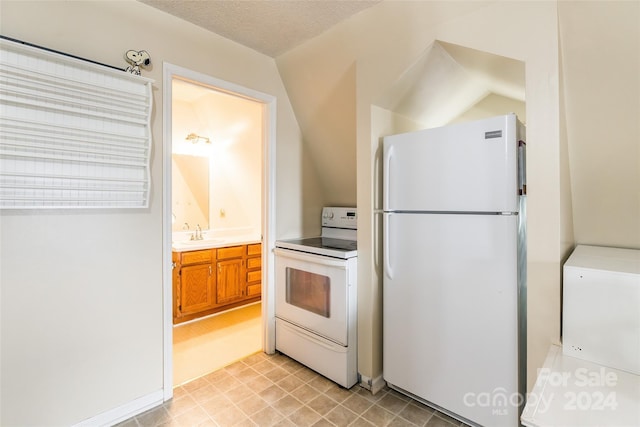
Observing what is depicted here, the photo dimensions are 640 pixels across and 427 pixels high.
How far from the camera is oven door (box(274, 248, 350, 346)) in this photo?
2.14m

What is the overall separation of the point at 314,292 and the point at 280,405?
0.77 metres

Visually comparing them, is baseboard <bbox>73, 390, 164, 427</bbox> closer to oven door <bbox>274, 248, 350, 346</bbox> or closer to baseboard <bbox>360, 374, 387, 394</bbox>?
oven door <bbox>274, 248, 350, 346</bbox>

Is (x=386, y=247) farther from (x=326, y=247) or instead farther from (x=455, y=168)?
(x=455, y=168)

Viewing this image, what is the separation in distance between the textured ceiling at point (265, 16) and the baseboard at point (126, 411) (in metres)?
2.45

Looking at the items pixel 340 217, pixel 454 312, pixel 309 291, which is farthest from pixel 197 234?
pixel 454 312

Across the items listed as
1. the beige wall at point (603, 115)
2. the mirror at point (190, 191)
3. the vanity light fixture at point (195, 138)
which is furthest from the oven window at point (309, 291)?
the vanity light fixture at point (195, 138)

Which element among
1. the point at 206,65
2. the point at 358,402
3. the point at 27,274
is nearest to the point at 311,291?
the point at 358,402

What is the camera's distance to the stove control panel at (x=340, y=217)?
282 centimetres

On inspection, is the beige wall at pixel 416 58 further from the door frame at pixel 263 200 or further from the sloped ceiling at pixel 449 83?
the door frame at pixel 263 200

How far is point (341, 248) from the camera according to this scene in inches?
91.1

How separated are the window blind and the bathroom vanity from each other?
1537 millimetres

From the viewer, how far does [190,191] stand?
393 centimetres

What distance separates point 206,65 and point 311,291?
1835mm

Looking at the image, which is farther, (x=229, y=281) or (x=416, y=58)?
(x=229, y=281)
